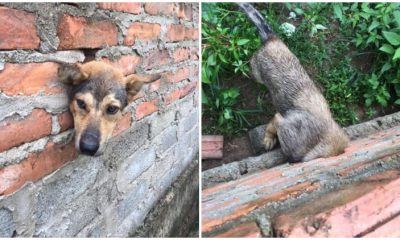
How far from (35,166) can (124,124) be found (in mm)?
482

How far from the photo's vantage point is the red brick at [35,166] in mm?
937

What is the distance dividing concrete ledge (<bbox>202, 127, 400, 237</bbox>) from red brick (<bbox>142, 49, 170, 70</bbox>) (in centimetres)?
63

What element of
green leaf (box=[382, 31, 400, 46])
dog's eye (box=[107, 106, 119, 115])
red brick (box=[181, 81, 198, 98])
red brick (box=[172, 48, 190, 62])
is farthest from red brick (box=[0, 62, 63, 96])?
green leaf (box=[382, 31, 400, 46])

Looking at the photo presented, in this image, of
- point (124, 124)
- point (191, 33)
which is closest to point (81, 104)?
point (124, 124)

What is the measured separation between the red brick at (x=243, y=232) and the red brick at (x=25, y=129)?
1.77 feet

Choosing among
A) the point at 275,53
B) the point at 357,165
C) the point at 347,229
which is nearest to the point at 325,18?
the point at 275,53

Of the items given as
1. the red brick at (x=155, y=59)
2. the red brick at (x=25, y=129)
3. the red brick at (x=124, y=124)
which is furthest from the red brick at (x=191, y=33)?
the red brick at (x=25, y=129)

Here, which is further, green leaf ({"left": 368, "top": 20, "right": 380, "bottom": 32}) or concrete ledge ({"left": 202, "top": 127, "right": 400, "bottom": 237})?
green leaf ({"left": 368, "top": 20, "right": 380, "bottom": 32})

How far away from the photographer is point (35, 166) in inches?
40.5

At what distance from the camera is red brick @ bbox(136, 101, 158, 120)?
63.3 inches

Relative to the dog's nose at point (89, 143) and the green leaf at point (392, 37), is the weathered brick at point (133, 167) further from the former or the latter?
the green leaf at point (392, 37)

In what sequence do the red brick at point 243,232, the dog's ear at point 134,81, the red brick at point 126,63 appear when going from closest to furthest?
1. the red brick at point 243,232
2. the dog's ear at point 134,81
3. the red brick at point 126,63

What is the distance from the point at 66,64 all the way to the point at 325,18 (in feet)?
3.73

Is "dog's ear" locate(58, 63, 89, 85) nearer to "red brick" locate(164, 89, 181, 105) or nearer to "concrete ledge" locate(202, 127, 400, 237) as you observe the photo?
"concrete ledge" locate(202, 127, 400, 237)
